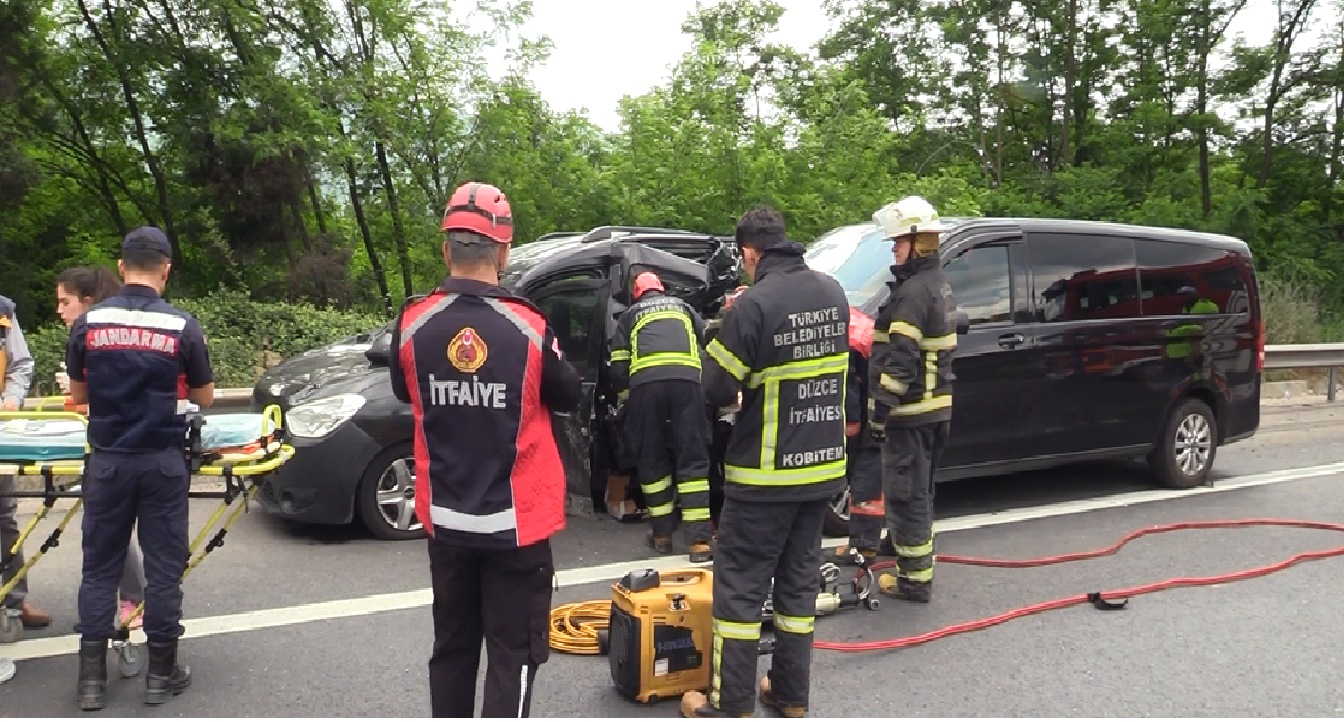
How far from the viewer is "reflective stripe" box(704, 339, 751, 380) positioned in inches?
143

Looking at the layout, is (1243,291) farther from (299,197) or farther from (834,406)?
(299,197)

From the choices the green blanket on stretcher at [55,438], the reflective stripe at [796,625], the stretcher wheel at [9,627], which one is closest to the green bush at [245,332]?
the stretcher wheel at [9,627]

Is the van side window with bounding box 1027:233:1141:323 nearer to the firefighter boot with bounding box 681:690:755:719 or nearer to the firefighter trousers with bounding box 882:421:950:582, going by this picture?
the firefighter trousers with bounding box 882:421:950:582

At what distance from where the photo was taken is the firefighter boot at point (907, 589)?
5.14 m

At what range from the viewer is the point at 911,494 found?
5008 millimetres

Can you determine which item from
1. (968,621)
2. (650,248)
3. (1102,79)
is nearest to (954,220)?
(650,248)

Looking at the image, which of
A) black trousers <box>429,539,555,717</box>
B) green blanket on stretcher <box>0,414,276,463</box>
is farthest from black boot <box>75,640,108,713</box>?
black trousers <box>429,539,555,717</box>

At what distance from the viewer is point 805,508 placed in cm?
374

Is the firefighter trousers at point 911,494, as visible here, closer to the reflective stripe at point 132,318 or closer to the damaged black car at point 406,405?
the damaged black car at point 406,405

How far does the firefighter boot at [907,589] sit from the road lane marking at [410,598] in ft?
3.08

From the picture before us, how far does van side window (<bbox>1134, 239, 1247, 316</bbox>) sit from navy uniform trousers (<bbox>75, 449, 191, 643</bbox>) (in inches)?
255

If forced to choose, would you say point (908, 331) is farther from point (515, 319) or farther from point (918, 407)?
point (515, 319)

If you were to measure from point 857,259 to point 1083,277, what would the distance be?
1.73 meters

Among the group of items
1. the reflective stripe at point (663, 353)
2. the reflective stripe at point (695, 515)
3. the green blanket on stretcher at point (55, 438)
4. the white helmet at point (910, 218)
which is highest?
the white helmet at point (910, 218)
